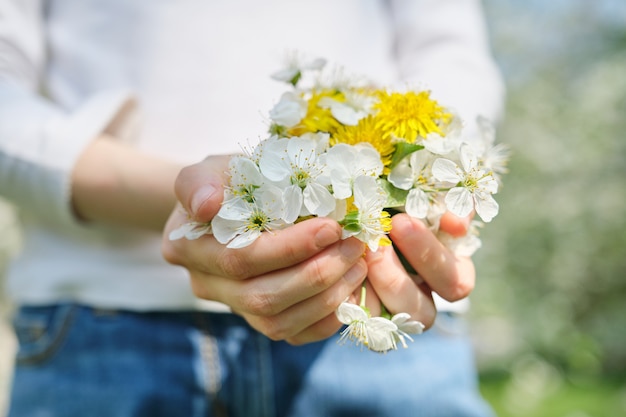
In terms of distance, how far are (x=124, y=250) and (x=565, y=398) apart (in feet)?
9.90

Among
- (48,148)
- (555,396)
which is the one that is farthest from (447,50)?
(555,396)

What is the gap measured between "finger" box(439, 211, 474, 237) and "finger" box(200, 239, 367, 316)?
12 cm

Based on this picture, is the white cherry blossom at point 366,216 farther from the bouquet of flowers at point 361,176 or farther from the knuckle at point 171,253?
the knuckle at point 171,253

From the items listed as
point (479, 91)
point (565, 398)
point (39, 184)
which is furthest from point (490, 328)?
point (39, 184)

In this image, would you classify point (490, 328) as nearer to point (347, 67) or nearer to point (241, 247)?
point (347, 67)

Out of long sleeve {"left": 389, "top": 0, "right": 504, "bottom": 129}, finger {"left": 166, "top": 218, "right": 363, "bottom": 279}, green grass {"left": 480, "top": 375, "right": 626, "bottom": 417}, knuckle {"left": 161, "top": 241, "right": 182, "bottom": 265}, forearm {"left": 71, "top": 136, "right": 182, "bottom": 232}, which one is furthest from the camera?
green grass {"left": 480, "top": 375, "right": 626, "bottom": 417}

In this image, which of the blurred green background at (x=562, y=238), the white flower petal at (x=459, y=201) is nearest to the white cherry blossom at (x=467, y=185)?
the white flower petal at (x=459, y=201)

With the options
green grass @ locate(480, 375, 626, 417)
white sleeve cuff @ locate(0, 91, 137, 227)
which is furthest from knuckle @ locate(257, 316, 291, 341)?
green grass @ locate(480, 375, 626, 417)

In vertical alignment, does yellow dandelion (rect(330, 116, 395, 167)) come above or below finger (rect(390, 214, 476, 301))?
above

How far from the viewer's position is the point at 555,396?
3.39m

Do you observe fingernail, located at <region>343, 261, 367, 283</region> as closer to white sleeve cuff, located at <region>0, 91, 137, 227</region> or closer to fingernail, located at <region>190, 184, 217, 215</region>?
fingernail, located at <region>190, 184, 217, 215</region>

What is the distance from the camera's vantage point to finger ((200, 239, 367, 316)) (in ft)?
1.95

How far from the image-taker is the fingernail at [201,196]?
0.60 m

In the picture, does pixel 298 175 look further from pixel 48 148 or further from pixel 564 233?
pixel 564 233
